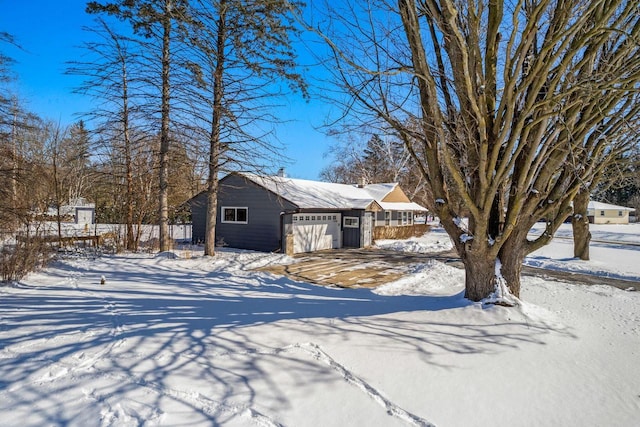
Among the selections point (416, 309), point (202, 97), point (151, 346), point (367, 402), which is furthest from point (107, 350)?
point (202, 97)

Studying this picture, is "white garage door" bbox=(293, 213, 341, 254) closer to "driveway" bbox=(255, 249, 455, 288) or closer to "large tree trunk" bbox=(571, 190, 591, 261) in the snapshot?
"driveway" bbox=(255, 249, 455, 288)

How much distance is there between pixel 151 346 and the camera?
3928 mm

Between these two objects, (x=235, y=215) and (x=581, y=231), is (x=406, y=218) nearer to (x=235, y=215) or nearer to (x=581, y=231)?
(x=581, y=231)

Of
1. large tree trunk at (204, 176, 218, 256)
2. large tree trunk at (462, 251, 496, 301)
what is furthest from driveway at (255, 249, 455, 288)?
large tree trunk at (462, 251, 496, 301)

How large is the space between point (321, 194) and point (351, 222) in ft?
6.84

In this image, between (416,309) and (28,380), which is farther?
(416,309)

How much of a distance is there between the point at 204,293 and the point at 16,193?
21.4 feet

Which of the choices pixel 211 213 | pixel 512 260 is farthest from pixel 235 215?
pixel 512 260

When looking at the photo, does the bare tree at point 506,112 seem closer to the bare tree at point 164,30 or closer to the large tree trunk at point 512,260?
the large tree trunk at point 512,260

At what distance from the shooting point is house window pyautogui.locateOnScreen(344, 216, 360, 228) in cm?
1756

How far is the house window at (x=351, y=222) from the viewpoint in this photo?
1756 cm

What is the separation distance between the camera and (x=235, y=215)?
16.5m

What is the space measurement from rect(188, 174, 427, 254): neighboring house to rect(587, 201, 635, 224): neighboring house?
3810cm

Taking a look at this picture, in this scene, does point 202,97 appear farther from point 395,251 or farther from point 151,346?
point 395,251
